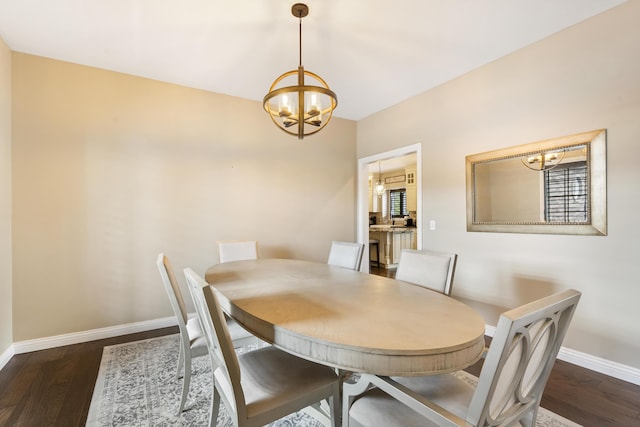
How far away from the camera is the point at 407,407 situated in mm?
1118

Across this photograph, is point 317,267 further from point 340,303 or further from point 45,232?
point 45,232

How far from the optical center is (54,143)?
270 cm

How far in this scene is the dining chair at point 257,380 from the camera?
3.58ft

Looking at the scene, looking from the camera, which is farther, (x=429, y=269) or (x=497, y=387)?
(x=429, y=269)

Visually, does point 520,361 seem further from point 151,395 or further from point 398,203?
point 398,203

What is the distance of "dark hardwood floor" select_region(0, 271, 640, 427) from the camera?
1.72 metres

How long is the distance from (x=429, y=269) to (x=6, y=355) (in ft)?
11.2

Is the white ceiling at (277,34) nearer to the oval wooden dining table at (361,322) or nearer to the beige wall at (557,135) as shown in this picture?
the beige wall at (557,135)

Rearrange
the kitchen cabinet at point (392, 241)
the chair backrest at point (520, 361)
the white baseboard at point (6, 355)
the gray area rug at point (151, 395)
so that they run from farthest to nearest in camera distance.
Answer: the kitchen cabinet at point (392, 241) < the white baseboard at point (6, 355) < the gray area rug at point (151, 395) < the chair backrest at point (520, 361)

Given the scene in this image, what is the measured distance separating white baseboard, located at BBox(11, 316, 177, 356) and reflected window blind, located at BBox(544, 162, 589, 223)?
12.4 ft

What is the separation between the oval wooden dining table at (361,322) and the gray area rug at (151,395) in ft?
2.45

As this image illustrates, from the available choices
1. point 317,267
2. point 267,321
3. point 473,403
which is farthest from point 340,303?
point 317,267

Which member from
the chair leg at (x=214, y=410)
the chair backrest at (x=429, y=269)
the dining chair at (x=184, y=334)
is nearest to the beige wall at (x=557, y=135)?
the chair backrest at (x=429, y=269)

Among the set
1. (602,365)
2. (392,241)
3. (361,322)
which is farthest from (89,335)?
(392,241)
